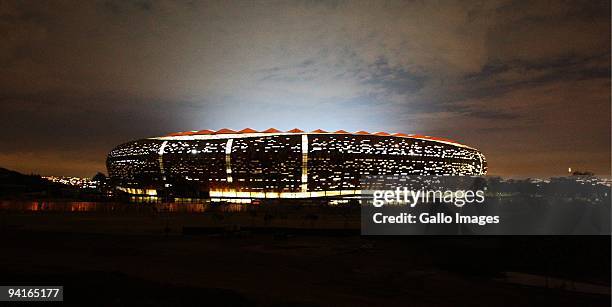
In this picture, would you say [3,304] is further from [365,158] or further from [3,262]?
[365,158]

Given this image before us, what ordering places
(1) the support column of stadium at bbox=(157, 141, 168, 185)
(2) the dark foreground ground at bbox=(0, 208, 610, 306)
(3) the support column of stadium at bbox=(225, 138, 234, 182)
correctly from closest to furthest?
1. (2) the dark foreground ground at bbox=(0, 208, 610, 306)
2. (3) the support column of stadium at bbox=(225, 138, 234, 182)
3. (1) the support column of stadium at bbox=(157, 141, 168, 185)

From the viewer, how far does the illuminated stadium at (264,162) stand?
3223 inches

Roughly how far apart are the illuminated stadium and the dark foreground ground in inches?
2204

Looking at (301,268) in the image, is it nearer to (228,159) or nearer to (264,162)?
(264,162)

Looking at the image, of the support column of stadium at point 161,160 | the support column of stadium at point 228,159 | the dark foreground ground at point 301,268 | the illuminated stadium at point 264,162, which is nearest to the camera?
the dark foreground ground at point 301,268

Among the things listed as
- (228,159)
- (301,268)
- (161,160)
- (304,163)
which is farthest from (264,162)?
(301,268)

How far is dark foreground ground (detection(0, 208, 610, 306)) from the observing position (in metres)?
10.9

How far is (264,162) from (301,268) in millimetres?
66607

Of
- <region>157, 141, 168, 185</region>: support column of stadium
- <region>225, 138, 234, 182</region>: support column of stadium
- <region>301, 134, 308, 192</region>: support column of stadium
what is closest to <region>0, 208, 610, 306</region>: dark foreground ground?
<region>225, 138, 234, 182</region>: support column of stadium

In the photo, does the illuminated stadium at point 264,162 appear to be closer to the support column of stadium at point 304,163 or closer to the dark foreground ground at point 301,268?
the support column of stadium at point 304,163

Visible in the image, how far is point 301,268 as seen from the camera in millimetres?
15406

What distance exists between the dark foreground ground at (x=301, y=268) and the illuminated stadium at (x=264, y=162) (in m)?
56.0

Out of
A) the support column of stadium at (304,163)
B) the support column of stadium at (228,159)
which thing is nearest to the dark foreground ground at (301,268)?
the support column of stadium at (228,159)

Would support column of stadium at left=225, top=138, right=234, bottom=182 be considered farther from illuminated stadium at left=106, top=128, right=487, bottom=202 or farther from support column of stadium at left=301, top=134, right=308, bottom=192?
support column of stadium at left=301, top=134, right=308, bottom=192
